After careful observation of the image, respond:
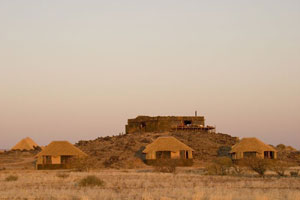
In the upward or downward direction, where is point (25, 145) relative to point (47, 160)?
upward

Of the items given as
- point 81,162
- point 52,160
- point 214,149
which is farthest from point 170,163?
point 214,149

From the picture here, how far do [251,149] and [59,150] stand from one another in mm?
24632

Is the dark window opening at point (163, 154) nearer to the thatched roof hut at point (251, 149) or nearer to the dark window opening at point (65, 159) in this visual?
the thatched roof hut at point (251, 149)

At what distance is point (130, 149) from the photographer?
66.9 m

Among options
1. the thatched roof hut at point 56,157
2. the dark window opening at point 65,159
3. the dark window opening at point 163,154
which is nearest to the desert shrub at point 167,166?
the dark window opening at point 163,154

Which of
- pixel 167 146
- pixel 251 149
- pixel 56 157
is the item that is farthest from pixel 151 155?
pixel 251 149

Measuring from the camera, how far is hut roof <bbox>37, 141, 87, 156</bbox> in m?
57.3

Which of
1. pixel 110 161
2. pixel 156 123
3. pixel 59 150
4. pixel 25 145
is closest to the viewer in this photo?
pixel 59 150

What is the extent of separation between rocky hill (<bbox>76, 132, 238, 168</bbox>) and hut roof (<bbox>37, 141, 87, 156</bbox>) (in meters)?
3.83

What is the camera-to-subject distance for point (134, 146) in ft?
224

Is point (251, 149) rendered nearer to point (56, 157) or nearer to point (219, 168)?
point (219, 168)

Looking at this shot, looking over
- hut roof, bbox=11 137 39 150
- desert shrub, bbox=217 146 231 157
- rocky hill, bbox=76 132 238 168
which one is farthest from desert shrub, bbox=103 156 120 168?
hut roof, bbox=11 137 39 150

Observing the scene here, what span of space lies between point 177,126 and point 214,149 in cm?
1305

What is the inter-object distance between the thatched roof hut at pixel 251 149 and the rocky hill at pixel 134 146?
4.66 meters
